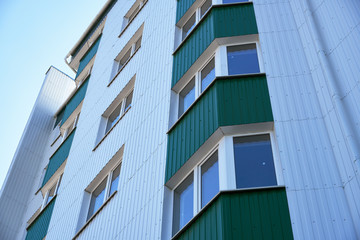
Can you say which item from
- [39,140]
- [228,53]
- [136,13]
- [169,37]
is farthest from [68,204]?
[39,140]

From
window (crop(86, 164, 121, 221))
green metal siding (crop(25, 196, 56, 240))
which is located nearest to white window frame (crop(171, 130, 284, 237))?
window (crop(86, 164, 121, 221))

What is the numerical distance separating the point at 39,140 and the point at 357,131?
2259 centimetres

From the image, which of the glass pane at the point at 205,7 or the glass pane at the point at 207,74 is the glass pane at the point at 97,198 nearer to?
the glass pane at the point at 207,74

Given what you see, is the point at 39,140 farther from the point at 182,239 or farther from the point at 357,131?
the point at 357,131

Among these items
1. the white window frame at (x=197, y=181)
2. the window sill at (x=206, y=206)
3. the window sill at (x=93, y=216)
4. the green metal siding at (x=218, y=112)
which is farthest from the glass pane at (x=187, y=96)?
the window sill at (x=206, y=206)

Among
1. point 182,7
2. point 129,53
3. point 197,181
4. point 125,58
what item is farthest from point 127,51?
point 197,181

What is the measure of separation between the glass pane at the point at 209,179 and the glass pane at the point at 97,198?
5678mm

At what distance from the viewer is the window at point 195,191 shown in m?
12.0

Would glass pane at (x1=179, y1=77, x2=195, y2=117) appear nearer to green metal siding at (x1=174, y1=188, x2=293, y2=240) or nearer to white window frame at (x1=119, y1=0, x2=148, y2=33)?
green metal siding at (x1=174, y1=188, x2=293, y2=240)

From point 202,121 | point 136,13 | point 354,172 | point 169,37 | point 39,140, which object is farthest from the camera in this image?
point 39,140

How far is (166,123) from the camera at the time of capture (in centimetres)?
1506

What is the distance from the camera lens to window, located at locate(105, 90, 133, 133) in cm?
1986

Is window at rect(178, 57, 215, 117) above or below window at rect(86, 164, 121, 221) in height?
above

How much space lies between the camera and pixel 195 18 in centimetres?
1858
